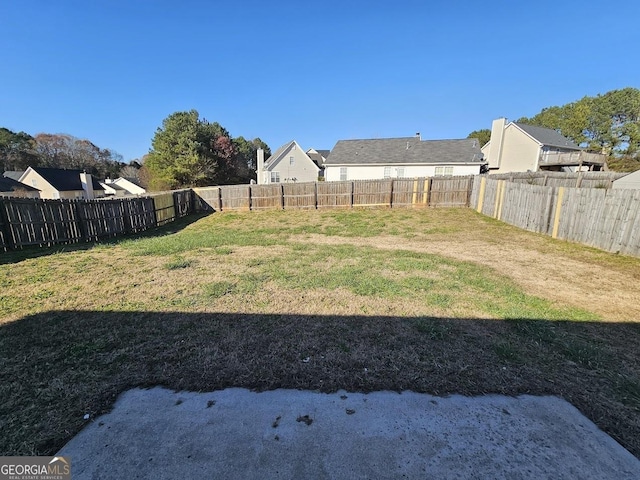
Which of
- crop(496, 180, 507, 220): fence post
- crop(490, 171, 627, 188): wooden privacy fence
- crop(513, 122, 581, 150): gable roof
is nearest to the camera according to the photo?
crop(496, 180, 507, 220): fence post

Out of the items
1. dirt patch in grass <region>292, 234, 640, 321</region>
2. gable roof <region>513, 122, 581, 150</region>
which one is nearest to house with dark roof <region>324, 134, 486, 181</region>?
gable roof <region>513, 122, 581, 150</region>

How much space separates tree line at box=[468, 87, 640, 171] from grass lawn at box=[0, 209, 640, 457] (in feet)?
150

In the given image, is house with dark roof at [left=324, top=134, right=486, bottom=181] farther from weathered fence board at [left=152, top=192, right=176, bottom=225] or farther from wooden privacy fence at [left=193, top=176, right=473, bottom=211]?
weathered fence board at [left=152, top=192, right=176, bottom=225]

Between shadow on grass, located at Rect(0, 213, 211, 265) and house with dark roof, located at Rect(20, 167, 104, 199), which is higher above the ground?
house with dark roof, located at Rect(20, 167, 104, 199)

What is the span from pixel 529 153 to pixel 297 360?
3235 cm

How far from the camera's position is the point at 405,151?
81.0 feet

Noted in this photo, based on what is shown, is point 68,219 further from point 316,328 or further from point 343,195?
point 343,195

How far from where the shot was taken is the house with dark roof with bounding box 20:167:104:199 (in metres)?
32.8

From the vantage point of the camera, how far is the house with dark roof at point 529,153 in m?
26.2

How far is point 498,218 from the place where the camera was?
11.7 m

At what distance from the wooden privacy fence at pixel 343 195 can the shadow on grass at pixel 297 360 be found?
1289cm

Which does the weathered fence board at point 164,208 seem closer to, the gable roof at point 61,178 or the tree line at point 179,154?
the tree line at point 179,154

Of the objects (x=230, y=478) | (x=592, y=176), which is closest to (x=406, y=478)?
A: (x=230, y=478)

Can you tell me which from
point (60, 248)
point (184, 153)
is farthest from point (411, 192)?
point (184, 153)
